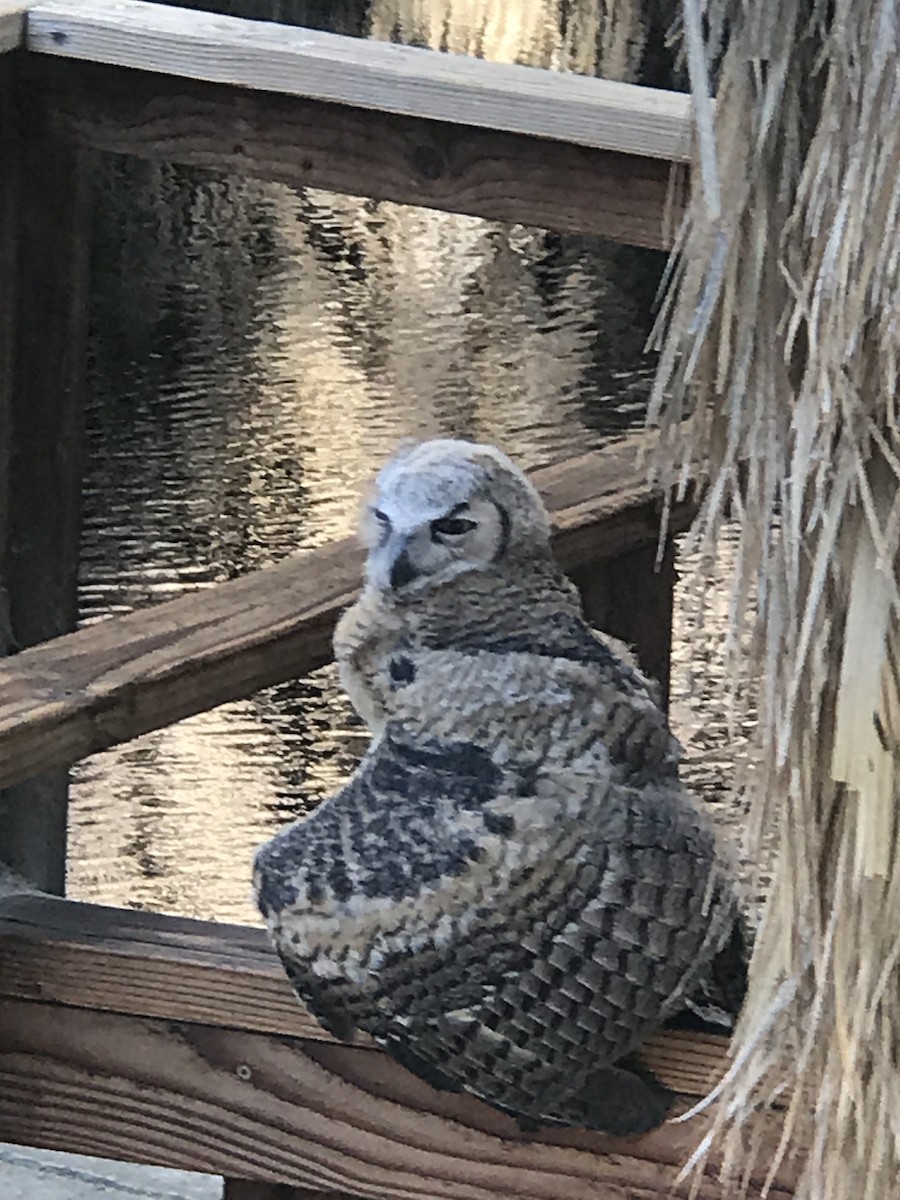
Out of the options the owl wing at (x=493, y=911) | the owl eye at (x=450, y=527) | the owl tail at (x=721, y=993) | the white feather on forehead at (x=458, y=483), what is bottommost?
A: the owl tail at (x=721, y=993)

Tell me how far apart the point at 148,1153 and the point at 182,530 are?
93 cm

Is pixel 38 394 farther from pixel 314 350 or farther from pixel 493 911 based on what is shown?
pixel 493 911

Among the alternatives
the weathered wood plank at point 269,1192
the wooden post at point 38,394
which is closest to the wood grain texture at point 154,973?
the weathered wood plank at point 269,1192

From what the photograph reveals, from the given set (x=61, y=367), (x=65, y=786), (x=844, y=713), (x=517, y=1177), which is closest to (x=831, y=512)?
(x=844, y=713)

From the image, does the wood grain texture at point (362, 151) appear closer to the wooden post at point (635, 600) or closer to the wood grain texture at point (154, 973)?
the wooden post at point (635, 600)

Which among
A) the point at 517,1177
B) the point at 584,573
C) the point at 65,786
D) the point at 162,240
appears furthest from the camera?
the point at 162,240

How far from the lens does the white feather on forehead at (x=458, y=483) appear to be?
2.38ft

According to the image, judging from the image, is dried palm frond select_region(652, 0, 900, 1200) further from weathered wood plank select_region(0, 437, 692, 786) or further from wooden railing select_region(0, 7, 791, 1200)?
weathered wood plank select_region(0, 437, 692, 786)

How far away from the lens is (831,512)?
0.55m

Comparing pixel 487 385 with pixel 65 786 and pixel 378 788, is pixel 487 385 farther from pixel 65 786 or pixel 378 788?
pixel 378 788

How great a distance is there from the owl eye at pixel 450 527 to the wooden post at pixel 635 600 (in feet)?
1.58

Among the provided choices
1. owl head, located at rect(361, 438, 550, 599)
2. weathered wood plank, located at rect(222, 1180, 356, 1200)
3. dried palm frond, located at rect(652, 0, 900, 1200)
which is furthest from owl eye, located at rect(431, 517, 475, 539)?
weathered wood plank, located at rect(222, 1180, 356, 1200)

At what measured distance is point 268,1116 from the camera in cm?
85

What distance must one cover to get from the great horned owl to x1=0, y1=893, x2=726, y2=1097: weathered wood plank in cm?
8
